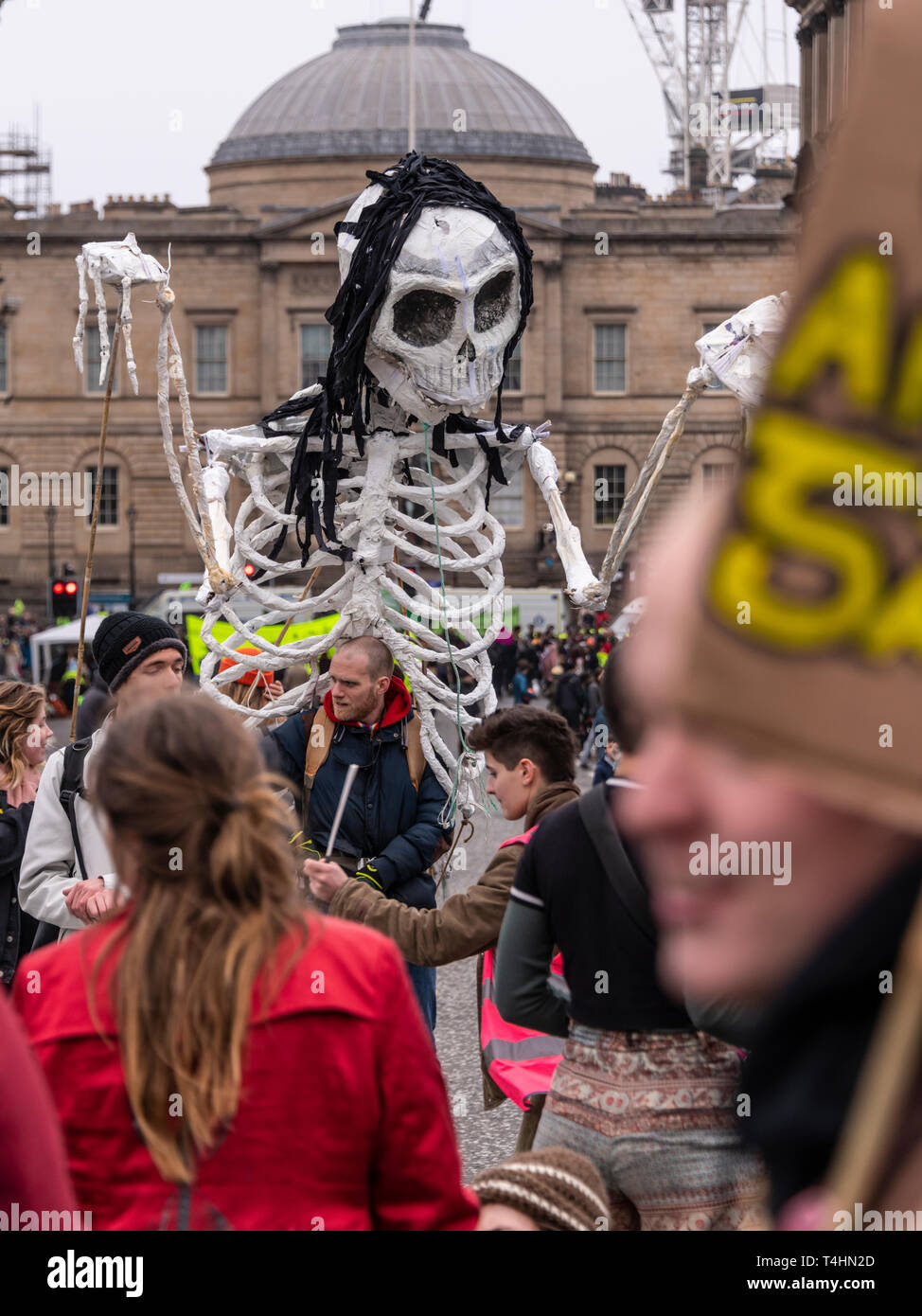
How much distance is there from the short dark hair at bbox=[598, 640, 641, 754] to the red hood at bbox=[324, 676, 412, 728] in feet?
6.07

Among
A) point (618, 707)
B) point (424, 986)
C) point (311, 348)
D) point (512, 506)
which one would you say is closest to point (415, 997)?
point (618, 707)

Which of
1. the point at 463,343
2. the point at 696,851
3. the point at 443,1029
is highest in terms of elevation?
the point at 463,343

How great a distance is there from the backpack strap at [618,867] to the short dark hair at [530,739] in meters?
0.82

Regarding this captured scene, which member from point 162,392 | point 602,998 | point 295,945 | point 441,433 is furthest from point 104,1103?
point 162,392

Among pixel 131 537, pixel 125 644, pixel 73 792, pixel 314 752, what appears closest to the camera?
pixel 73 792

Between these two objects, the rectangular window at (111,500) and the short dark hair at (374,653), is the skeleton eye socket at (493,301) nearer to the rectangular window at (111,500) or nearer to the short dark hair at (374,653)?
the short dark hair at (374,653)

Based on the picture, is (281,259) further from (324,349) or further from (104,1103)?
(104,1103)

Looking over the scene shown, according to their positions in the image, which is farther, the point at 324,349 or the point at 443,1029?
the point at 324,349

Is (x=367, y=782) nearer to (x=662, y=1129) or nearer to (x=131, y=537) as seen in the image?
(x=662, y=1129)

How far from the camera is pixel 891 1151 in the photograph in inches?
29.5

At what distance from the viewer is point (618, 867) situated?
2.91 m

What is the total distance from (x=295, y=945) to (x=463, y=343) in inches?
153

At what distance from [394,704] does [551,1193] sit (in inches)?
118

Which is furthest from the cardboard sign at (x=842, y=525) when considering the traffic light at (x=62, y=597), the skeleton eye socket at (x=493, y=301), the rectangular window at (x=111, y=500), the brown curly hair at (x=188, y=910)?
the rectangular window at (x=111, y=500)
